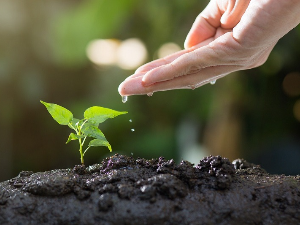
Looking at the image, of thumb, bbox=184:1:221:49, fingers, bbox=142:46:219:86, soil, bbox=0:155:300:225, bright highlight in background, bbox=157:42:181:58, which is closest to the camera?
soil, bbox=0:155:300:225

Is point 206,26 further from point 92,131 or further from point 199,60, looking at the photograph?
point 92,131

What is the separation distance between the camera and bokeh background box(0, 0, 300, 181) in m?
2.81

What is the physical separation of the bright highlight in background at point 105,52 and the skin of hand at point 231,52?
2133mm

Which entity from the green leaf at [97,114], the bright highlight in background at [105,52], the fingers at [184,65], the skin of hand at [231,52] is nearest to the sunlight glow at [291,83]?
the bright highlight in background at [105,52]

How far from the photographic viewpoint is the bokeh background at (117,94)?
281 cm

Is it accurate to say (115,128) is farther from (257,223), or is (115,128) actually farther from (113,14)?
(257,223)

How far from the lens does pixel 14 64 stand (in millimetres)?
3242

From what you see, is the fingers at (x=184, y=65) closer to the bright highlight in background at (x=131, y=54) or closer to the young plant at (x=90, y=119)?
the young plant at (x=90, y=119)

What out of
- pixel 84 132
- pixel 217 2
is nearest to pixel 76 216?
pixel 84 132

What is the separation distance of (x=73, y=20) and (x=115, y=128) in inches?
41.0

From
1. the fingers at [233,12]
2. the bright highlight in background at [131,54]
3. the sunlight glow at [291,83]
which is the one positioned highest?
the bright highlight in background at [131,54]

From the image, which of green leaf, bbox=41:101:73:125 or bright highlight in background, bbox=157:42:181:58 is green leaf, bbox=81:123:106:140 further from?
bright highlight in background, bbox=157:42:181:58

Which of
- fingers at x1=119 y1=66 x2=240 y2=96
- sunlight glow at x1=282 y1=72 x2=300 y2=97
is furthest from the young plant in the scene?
sunlight glow at x1=282 y1=72 x2=300 y2=97

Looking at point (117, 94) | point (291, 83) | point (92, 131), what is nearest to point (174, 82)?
point (92, 131)
